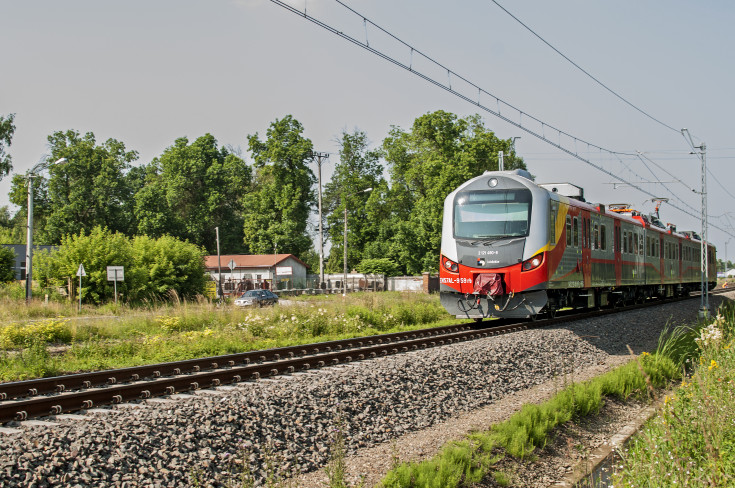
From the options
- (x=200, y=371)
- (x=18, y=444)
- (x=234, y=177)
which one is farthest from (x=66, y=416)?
(x=234, y=177)

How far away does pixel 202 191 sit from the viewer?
7250 centimetres

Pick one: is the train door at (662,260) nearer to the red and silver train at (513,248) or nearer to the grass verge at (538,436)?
the red and silver train at (513,248)

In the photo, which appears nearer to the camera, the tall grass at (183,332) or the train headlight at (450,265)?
the tall grass at (183,332)

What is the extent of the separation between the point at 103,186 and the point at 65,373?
2184 inches

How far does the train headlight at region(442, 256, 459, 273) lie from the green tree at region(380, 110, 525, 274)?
119 feet

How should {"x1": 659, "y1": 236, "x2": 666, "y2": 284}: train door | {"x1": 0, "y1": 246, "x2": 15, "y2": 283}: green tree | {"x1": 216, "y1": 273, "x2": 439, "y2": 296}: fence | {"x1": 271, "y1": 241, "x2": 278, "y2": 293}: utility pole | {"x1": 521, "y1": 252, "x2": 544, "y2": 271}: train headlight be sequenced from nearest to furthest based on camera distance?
{"x1": 521, "y1": 252, "x2": 544, "y2": 271}: train headlight < {"x1": 659, "y1": 236, "x2": 666, "y2": 284}: train door < {"x1": 0, "y1": 246, "x2": 15, "y2": 283}: green tree < {"x1": 216, "y1": 273, "x2": 439, "y2": 296}: fence < {"x1": 271, "y1": 241, "x2": 278, "y2": 293}: utility pole

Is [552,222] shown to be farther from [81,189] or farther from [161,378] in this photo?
[81,189]

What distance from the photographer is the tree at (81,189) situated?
61.8m

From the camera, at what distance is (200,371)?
1136cm

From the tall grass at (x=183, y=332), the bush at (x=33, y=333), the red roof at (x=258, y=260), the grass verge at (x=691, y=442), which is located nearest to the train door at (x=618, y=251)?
the tall grass at (x=183, y=332)

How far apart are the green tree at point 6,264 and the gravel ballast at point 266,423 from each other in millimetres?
32576

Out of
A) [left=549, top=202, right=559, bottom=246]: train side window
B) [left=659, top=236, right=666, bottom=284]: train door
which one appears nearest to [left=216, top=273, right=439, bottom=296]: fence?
[left=659, top=236, right=666, bottom=284]: train door

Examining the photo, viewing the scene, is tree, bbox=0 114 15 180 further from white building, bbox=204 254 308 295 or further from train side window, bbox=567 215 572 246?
train side window, bbox=567 215 572 246

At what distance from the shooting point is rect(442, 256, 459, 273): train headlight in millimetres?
17125
